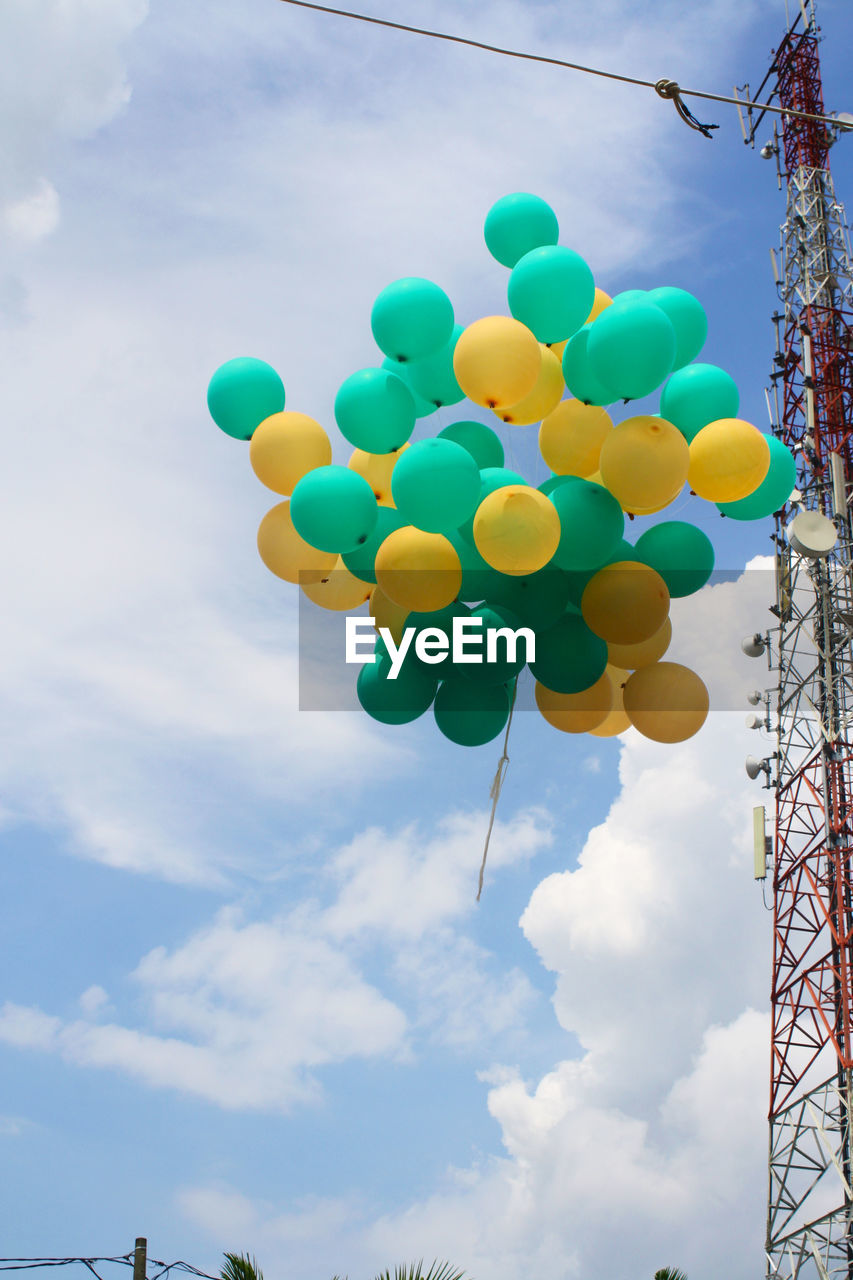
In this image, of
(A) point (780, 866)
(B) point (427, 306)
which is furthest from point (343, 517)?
(A) point (780, 866)

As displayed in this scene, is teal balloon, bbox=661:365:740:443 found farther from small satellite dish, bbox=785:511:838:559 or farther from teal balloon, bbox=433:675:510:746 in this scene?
Result: small satellite dish, bbox=785:511:838:559

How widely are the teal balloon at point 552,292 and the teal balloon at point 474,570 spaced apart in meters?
1.01

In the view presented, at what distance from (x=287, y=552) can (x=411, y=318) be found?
53.9 inches

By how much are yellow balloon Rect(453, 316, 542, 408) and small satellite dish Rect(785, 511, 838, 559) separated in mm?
10983

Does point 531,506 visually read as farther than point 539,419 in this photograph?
No

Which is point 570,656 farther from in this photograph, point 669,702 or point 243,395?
point 243,395

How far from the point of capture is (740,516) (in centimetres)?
604

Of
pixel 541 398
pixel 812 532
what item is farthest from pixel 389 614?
pixel 812 532

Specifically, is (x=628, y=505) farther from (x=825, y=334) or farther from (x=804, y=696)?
(x=825, y=334)

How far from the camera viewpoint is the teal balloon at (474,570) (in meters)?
5.58

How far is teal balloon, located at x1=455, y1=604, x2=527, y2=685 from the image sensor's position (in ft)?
18.1

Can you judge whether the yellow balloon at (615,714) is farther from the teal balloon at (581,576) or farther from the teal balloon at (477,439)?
the teal balloon at (477,439)

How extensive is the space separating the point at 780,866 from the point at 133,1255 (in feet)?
36.8

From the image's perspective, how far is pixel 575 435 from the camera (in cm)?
562
